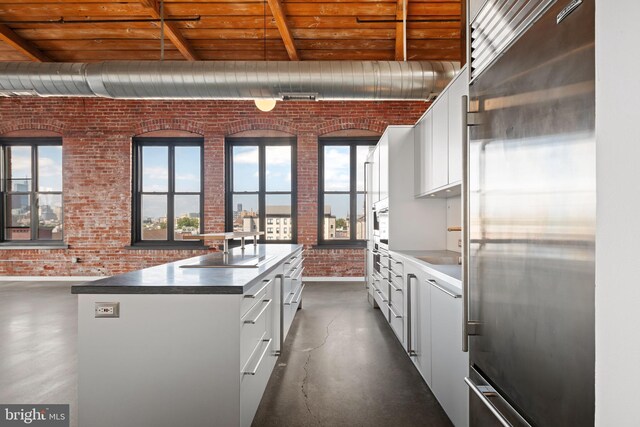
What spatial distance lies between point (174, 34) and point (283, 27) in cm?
153

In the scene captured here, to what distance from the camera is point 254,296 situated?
2113 millimetres

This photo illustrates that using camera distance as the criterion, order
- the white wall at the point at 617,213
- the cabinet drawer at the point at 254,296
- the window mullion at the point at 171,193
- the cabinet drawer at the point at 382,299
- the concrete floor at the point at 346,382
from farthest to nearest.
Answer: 1. the window mullion at the point at 171,193
2. the cabinet drawer at the point at 382,299
3. the concrete floor at the point at 346,382
4. the cabinet drawer at the point at 254,296
5. the white wall at the point at 617,213

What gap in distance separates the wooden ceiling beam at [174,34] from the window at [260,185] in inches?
76.4

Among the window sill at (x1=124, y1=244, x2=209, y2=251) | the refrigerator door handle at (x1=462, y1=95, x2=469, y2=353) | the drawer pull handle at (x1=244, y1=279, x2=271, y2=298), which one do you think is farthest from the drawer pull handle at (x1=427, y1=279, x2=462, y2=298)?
the window sill at (x1=124, y1=244, x2=209, y2=251)

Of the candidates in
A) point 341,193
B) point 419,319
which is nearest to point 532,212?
point 419,319

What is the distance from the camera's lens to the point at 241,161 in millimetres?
7273

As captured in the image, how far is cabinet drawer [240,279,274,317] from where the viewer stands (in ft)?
6.32

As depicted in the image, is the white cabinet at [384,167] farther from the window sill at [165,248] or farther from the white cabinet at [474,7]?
the window sill at [165,248]

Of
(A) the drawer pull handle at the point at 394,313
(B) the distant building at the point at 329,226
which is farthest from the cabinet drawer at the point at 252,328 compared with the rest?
(B) the distant building at the point at 329,226

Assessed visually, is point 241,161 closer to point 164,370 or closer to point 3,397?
point 3,397

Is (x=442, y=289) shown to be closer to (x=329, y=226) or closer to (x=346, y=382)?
(x=346, y=382)

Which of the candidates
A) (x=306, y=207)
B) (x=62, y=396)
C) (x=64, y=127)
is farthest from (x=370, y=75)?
(x=64, y=127)

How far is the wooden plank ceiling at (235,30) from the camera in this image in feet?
14.4

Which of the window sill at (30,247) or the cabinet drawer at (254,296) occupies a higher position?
the cabinet drawer at (254,296)
